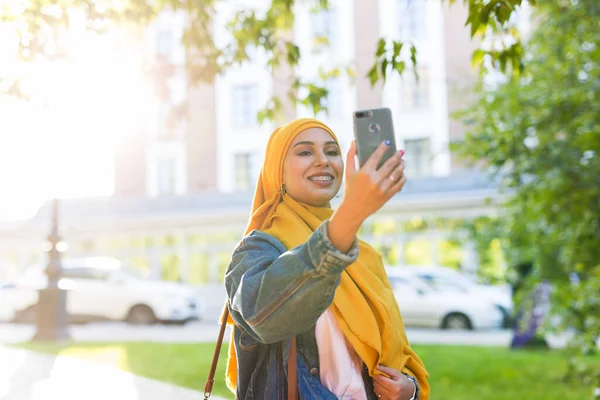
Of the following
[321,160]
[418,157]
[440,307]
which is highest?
[418,157]

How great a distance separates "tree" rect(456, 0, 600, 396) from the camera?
21.9 feet

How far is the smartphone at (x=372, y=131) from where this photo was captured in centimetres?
165

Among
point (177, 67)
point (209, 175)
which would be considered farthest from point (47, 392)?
point (209, 175)

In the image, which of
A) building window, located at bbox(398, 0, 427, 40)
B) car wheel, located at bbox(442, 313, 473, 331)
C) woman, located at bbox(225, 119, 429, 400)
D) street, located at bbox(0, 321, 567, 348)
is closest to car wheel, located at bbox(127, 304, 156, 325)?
street, located at bbox(0, 321, 567, 348)

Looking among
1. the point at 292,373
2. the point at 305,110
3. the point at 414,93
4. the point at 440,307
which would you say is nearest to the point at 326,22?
the point at 305,110

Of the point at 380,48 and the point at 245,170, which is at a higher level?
the point at 245,170

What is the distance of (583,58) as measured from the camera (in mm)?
6762

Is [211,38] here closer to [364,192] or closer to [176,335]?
[364,192]

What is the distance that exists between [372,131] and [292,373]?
78 cm

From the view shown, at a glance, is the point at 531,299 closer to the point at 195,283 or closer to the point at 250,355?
the point at 250,355

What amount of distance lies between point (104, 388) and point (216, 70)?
352 centimetres

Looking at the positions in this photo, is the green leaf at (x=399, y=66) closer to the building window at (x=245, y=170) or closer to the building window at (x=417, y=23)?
the building window at (x=417, y=23)

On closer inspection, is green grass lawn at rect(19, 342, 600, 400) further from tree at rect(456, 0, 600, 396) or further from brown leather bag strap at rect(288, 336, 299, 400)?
brown leather bag strap at rect(288, 336, 299, 400)

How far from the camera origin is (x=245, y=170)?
2762 cm
